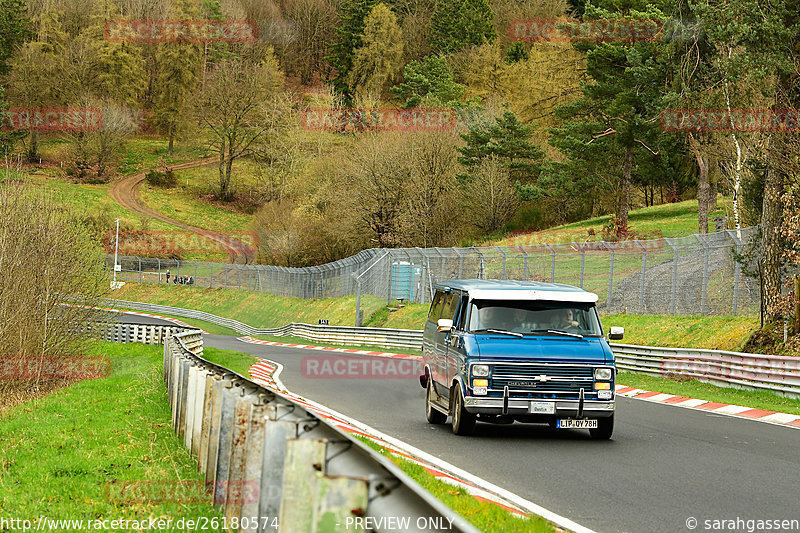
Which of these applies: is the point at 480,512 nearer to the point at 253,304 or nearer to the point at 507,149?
the point at 253,304

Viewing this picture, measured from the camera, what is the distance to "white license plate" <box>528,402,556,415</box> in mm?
12820

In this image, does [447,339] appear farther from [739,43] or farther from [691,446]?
[739,43]

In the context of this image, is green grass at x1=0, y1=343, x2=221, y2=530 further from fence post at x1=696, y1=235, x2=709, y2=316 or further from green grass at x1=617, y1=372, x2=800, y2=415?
fence post at x1=696, y1=235, x2=709, y2=316

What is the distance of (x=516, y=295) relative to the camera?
13.9 metres

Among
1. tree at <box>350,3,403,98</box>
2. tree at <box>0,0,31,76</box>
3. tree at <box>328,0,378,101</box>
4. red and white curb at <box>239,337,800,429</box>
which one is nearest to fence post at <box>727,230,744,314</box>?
red and white curb at <box>239,337,800,429</box>

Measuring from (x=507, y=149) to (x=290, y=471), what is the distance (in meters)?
66.5

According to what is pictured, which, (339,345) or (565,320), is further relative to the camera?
(339,345)

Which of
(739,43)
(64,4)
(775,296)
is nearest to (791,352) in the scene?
(775,296)

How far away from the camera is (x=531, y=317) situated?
1383cm

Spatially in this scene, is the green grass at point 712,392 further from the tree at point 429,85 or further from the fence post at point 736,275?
the tree at point 429,85

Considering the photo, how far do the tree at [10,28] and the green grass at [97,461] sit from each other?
12158cm
